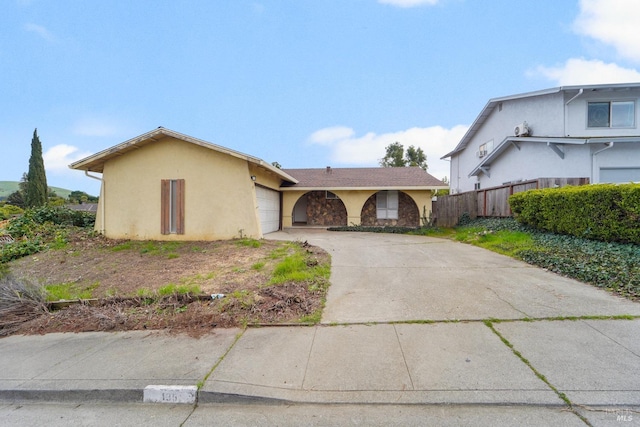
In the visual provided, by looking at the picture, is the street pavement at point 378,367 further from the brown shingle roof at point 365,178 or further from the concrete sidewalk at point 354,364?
the brown shingle roof at point 365,178

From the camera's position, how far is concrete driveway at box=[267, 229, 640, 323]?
4.19m

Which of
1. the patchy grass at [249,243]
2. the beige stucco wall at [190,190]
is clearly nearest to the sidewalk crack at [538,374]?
the patchy grass at [249,243]

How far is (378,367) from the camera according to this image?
9.71 feet

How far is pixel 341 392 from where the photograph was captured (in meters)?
2.62

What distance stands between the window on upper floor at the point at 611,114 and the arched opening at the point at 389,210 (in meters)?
8.90

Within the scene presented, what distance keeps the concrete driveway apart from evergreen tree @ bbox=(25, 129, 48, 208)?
38501 mm

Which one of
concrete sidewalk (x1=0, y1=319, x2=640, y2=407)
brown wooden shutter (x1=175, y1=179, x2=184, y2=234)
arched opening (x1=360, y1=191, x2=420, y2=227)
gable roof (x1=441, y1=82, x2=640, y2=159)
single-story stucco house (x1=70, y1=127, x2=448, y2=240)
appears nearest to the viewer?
concrete sidewalk (x1=0, y1=319, x2=640, y2=407)

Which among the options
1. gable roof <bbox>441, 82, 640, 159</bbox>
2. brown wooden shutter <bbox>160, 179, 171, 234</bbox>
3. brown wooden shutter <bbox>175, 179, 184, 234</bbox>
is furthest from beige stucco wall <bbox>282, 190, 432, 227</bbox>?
gable roof <bbox>441, 82, 640, 159</bbox>

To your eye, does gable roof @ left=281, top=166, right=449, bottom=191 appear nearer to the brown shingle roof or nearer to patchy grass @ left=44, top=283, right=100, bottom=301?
the brown shingle roof

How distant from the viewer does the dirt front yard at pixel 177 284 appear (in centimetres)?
436

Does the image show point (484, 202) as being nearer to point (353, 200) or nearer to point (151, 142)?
point (353, 200)

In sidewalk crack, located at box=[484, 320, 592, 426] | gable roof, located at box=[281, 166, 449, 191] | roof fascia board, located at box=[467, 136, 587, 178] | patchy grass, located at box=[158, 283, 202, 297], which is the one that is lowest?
sidewalk crack, located at box=[484, 320, 592, 426]

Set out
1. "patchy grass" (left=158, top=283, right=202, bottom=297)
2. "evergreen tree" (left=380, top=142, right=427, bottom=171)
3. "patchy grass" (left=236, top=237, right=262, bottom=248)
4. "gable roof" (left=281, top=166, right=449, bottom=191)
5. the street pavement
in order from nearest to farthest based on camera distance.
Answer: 1. the street pavement
2. "patchy grass" (left=158, top=283, right=202, bottom=297)
3. "patchy grass" (left=236, top=237, right=262, bottom=248)
4. "gable roof" (left=281, top=166, right=449, bottom=191)
5. "evergreen tree" (left=380, top=142, right=427, bottom=171)

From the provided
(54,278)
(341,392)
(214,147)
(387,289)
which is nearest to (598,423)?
(341,392)
